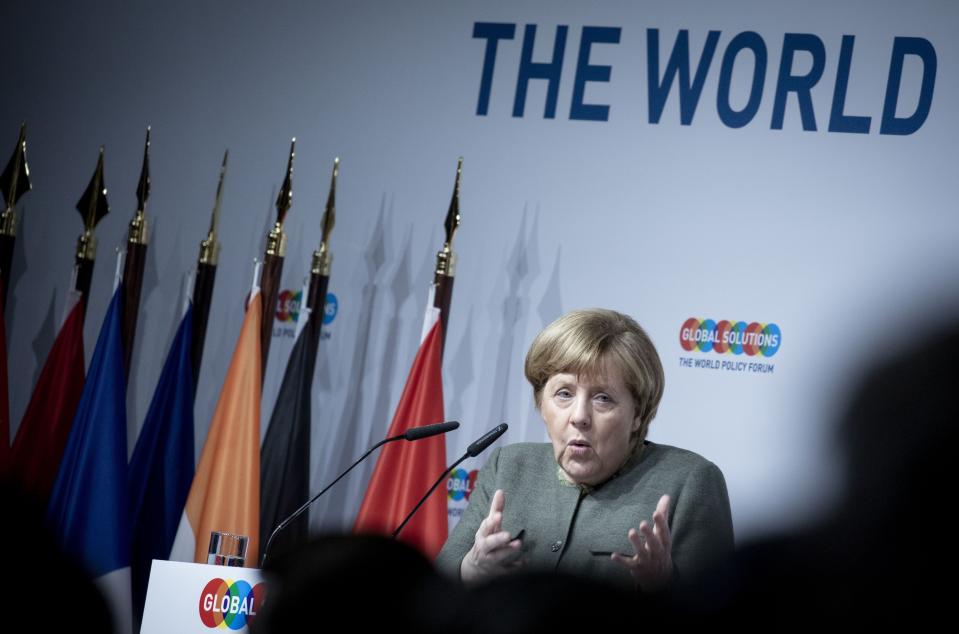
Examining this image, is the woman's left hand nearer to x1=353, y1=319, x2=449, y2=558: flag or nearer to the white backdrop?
x1=353, y1=319, x2=449, y2=558: flag

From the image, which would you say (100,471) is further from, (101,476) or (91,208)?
(91,208)

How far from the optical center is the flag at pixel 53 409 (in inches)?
213

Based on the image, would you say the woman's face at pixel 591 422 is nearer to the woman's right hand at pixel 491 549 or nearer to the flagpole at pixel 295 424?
the woman's right hand at pixel 491 549

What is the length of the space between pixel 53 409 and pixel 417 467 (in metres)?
1.80

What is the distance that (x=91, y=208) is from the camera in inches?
226

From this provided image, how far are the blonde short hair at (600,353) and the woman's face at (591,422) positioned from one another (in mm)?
24

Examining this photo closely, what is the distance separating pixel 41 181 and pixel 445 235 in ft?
7.65

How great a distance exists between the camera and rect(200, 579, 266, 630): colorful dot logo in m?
2.82

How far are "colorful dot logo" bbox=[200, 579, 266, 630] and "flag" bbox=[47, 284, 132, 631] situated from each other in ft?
6.38

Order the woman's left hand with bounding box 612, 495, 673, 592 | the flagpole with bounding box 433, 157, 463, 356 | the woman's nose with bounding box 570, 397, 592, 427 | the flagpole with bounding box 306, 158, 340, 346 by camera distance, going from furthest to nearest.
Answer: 1. the flagpole with bounding box 306, 158, 340, 346
2. the flagpole with bounding box 433, 157, 463, 356
3. the woman's nose with bounding box 570, 397, 592, 427
4. the woman's left hand with bounding box 612, 495, 673, 592

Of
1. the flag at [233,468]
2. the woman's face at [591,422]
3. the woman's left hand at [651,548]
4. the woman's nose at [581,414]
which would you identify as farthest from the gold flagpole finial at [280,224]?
the woman's left hand at [651,548]

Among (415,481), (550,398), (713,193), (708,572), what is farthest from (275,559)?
(713,193)

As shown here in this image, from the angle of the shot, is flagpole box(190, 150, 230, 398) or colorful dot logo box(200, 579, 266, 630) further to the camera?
flagpole box(190, 150, 230, 398)

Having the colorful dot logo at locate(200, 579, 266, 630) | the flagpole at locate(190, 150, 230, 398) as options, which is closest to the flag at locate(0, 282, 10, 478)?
the flagpole at locate(190, 150, 230, 398)
